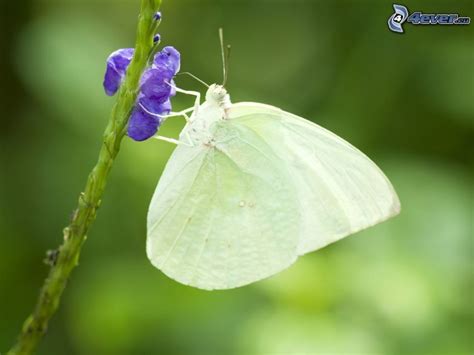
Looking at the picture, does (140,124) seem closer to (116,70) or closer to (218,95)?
(116,70)

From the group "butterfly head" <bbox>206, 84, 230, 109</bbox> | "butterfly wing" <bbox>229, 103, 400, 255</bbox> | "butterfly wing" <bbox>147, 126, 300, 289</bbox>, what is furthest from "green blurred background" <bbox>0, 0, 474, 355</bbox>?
"butterfly head" <bbox>206, 84, 230, 109</bbox>

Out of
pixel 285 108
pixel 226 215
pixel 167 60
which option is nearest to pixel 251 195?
pixel 226 215

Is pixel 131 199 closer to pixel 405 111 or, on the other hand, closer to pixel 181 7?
pixel 181 7

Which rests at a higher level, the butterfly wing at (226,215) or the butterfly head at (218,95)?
the butterfly head at (218,95)

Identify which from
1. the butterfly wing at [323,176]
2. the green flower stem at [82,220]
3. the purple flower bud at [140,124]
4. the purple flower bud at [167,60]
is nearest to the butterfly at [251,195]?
the butterfly wing at [323,176]

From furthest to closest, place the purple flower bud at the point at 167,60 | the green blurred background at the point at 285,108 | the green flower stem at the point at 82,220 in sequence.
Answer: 1. the green blurred background at the point at 285,108
2. the purple flower bud at the point at 167,60
3. the green flower stem at the point at 82,220

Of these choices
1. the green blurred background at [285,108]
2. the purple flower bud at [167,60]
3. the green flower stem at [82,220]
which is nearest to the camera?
the green flower stem at [82,220]

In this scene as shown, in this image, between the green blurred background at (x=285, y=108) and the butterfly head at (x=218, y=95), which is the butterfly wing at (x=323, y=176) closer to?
the butterfly head at (x=218, y=95)

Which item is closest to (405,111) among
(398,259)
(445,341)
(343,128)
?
(343,128)
